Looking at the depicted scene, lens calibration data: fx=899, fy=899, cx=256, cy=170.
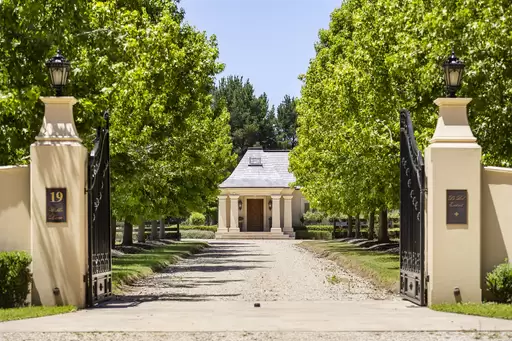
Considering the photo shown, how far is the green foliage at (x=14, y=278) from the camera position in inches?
547

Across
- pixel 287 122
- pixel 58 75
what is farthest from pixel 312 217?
pixel 58 75

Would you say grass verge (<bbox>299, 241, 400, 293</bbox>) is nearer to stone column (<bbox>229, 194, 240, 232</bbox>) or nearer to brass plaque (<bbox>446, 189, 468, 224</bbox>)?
brass plaque (<bbox>446, 189, 468, 224</bbox>)

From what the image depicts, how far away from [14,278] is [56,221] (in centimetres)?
110

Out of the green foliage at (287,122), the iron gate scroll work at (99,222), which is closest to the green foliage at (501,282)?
the iron gate scroll work at (99,222)

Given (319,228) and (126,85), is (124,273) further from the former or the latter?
(319,228)

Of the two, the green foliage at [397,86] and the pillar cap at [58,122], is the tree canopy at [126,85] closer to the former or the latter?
Answer: the pillar cap at [58,122]

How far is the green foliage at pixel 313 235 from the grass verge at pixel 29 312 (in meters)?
51.1

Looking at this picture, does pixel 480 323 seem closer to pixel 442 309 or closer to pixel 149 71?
pixel 442 309

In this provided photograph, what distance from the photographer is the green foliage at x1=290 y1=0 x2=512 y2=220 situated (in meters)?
17.4

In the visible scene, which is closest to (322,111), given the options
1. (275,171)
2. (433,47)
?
(433,47)

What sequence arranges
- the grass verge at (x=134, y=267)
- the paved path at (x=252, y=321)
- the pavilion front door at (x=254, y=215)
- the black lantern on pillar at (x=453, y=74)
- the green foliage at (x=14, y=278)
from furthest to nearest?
the pavilion front door at (x=254, y=215) < the grass verge at (x=134, y=267) < the black lantern on pillar at (x=453, y=74) < the green foliage at (x=14, y=278) < the paved path at (x=252, y=321)

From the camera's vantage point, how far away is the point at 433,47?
17953 millimetres

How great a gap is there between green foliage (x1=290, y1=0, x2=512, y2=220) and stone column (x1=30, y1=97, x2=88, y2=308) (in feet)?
25.0

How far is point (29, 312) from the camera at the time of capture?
43.4ft
